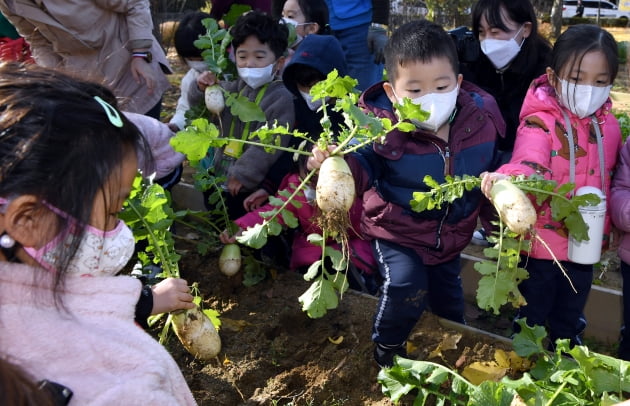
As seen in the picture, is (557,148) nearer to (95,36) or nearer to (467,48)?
(467,48)

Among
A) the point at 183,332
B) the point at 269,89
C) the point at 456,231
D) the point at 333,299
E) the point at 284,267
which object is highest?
the point at 269,89

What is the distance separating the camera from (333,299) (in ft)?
8.51

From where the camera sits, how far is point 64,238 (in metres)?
1.33

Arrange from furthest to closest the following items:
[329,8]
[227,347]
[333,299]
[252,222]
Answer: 1. [329,8]
2. [252,222]
3. [227,347]
4. [333,299]

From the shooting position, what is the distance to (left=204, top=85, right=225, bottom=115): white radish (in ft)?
11.9

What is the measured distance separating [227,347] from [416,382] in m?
1.07

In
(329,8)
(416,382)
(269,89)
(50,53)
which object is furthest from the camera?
(329,8)

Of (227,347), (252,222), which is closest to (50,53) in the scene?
(252,222)

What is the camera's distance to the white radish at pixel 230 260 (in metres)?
3.37

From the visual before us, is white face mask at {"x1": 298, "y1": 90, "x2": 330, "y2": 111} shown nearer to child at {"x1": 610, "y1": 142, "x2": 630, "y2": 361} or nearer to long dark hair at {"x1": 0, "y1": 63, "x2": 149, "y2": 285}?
child at {"x1": 610, "y1": 142, "x2": 630, "y2": 361}

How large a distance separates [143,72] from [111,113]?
2824 mm

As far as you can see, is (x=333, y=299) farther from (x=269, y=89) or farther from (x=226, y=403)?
(x=269, y=89)

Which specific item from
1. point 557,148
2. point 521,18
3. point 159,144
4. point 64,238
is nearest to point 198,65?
point 159,144

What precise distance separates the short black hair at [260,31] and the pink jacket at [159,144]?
0.67 meters
